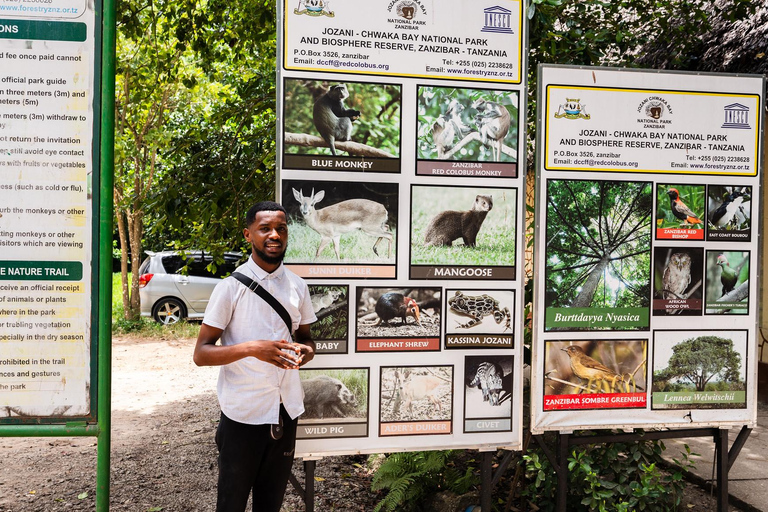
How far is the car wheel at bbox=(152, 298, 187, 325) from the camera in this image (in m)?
14.3

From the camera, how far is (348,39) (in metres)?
3.43

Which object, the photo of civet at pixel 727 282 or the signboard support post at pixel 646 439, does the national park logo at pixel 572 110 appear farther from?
the signboard support post at pixel 646 439

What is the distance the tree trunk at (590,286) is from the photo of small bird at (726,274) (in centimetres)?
70

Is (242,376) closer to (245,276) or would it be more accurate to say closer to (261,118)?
(245,276)

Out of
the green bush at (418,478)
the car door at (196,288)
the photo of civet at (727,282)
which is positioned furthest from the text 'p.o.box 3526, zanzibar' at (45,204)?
the car door at (196,288)

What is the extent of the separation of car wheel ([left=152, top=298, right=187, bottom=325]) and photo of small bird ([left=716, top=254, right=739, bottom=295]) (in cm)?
1244

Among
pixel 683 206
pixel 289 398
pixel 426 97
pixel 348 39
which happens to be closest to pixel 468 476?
pixel 289 398

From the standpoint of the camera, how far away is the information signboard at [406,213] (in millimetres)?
3432

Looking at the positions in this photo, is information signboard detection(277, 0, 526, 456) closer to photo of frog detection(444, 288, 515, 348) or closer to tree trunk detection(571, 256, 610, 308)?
photo of frog detection(444, 288, 515, 348)

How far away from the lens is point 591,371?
3768 millimetres

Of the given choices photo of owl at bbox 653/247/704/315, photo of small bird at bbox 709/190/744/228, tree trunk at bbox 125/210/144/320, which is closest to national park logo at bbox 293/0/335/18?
photo of owl at bbox 653/247/704/315

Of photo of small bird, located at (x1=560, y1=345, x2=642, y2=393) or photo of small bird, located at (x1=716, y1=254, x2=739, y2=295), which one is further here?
photo of small bird, located at (x1=716, y1=254, x2=739, y2=295)

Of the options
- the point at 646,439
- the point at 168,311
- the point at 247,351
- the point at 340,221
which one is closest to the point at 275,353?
the point at 247,351

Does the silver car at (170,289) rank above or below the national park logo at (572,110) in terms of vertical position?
below
